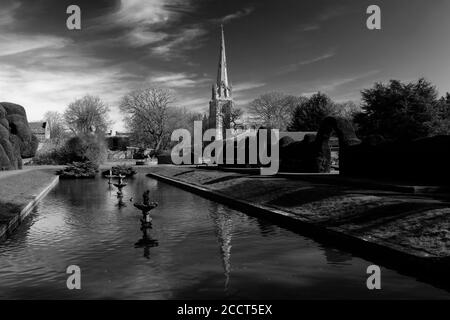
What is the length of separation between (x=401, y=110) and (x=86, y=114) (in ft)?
222

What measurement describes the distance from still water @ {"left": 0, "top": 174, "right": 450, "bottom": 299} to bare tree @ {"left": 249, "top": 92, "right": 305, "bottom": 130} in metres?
71.9

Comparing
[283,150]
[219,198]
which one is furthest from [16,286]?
[283,150]

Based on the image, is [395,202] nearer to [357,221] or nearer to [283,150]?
[357,221]

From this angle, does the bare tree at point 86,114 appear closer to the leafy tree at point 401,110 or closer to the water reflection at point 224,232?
the leafy tree at point 401,110

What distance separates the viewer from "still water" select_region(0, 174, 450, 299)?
720 cm

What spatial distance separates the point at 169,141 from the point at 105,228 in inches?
2738

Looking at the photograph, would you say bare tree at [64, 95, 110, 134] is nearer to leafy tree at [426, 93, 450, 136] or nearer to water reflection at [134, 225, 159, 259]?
leafy tree at [426, 93, 450, 136]

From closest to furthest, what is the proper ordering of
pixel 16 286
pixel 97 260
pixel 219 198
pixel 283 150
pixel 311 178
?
pixel 16 286 < pixel 97 260 < pixel 219 198 < pixel 311 178 < pixel 283 150

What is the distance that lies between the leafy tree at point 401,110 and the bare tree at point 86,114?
198 ft

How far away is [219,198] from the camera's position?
66.5ft

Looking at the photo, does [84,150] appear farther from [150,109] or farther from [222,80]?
[222,80]

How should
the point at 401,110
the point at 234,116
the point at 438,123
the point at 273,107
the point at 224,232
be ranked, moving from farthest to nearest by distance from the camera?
1. the point at 273,107
2. the point at 234,116
3. the point at 401,110
4. the point at 438,123
5. the point at 224,232

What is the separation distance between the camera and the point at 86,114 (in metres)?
88.7

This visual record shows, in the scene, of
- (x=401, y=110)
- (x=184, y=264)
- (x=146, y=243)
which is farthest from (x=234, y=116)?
(x=184, y=264)
